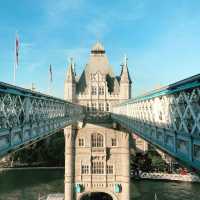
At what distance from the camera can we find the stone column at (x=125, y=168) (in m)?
46.6

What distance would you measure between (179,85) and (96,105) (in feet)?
131

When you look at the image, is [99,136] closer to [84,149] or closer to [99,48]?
[84,149]

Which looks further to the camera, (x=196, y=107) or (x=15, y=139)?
(x=15, y=139)

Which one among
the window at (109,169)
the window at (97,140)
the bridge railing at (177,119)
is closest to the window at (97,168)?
the window at (109,169)

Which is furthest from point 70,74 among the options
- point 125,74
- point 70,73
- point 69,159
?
point 69,159

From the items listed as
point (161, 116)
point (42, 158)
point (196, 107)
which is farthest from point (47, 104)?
point (42, 158)

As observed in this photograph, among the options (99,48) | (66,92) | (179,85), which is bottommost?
(179,85)

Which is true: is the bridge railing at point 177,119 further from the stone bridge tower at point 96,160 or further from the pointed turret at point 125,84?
the pointed turret at point 125,84

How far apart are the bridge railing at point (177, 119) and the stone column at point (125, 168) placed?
2828 cm

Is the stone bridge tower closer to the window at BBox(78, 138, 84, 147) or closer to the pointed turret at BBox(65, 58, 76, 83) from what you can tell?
the window at BBox(78, 138, 84, 147)

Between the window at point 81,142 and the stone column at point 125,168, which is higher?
the window at point 81,142

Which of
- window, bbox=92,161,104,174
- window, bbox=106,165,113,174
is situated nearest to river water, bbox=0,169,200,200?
window, bbox=106,165,113,174

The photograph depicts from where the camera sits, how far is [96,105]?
51.5 metres

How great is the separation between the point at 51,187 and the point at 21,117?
5079cm
